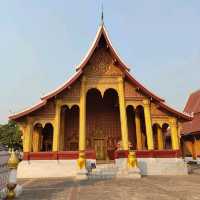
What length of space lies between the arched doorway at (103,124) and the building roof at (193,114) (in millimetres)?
7834

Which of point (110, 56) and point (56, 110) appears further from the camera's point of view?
point (110, 56)

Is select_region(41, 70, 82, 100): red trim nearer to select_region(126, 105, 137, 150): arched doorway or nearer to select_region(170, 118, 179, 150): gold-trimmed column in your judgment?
select_region(126, 105, 137, 150): arched doorway

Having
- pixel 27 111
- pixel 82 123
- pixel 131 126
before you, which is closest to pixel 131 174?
pixel 82 123

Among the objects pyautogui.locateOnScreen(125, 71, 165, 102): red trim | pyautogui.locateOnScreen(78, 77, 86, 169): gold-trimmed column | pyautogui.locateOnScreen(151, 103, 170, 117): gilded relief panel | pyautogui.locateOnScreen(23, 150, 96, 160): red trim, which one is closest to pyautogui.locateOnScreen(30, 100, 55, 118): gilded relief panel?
pyautogui.locateOnScreen(78, 77, 86, 169): gold-trimmed column

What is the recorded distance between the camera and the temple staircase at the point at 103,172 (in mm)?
13378

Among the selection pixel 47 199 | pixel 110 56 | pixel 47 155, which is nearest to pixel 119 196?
pixel 47 199

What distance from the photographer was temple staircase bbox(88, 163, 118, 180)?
13378 mm

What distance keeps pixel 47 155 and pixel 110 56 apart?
25.3 ft

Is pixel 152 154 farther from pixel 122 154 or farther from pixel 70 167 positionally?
pixel 70 167

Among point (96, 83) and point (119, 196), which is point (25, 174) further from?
point (119, 196)

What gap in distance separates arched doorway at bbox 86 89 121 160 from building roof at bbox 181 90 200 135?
7834 millimetres

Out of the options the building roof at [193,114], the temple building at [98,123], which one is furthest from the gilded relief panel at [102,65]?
the building roof at [193,114]

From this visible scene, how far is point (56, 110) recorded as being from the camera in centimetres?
1554

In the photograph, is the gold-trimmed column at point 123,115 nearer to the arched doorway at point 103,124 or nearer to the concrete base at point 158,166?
the concrete base at point 158,166
